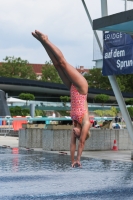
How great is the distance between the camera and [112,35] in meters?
16.7

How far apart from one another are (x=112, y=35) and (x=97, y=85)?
9864 cm

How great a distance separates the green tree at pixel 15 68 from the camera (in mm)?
124688

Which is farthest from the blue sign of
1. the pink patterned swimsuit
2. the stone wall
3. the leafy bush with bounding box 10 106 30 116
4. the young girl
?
the leafy bush with bounding box 10 106 30 116

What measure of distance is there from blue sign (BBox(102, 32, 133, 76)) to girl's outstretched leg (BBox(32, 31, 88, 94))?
30.1ft

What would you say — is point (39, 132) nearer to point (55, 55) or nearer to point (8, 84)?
point (55, 55)

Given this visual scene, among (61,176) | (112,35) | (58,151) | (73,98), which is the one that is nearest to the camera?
(73,98)

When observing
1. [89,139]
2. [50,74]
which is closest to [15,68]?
[50,74]

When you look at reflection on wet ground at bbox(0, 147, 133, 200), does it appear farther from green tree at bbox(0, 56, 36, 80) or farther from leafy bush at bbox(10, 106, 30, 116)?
green tree at bbox(0, 56, 36, 80)

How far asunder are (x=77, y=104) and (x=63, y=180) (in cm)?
427

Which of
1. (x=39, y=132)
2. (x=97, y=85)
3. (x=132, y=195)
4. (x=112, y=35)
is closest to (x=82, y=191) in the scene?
(x=132, y=195)

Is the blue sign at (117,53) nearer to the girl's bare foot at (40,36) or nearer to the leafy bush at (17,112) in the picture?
the girl's bare foot at (40,36)

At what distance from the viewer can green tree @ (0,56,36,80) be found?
124688 mm

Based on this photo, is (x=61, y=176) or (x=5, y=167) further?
(x=5, y=167)

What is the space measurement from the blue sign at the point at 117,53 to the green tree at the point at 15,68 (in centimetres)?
10663
